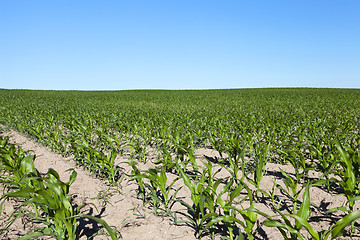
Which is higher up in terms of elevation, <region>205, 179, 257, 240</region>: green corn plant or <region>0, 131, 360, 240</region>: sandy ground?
<region>205, 179, 257, 240</region>: green corn plant

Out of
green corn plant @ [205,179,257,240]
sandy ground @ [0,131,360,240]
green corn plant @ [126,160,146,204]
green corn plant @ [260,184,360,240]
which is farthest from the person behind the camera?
green corn plant @ [126,160,146,204]

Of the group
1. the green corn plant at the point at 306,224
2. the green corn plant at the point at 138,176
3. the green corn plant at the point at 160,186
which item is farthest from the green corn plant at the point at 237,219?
the green corn plant at the point at 138,176

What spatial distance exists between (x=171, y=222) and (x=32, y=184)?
194cm

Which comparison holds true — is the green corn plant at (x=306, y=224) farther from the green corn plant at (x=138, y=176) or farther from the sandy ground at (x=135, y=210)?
the green corn plant at (x=138, y=176)

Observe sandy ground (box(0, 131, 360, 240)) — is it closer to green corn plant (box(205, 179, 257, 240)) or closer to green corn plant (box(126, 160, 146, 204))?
green corn plant (box(126, 160, 146, 204))

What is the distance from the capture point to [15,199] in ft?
11.4

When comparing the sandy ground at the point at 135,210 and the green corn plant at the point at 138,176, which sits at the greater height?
the green corn plant at the point at 138,176

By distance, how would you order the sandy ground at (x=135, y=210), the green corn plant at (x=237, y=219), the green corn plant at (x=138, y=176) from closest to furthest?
the green corn plant at (x=237, y=219) < the sandy ground at (x=135, y=210) < the green corn plant at (x=138, y=176)

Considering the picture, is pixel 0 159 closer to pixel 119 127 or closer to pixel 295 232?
pixel 119 127

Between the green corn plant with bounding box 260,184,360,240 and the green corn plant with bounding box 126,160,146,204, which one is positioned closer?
the green corn plant with bounding box 260,184,360,240

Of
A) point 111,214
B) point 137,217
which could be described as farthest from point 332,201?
point 111,214

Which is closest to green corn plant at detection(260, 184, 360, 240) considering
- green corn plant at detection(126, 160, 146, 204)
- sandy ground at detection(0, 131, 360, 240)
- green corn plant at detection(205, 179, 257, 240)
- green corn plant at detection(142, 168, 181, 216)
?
green corn plant at detection(205, 179, 257, 240)

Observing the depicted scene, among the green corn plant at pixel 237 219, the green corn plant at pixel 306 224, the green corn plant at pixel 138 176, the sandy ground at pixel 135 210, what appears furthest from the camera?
the green corn plant at pixel 138 176

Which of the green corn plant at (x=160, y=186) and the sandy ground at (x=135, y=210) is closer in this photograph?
the sandy ground at (x=135, y=210)
